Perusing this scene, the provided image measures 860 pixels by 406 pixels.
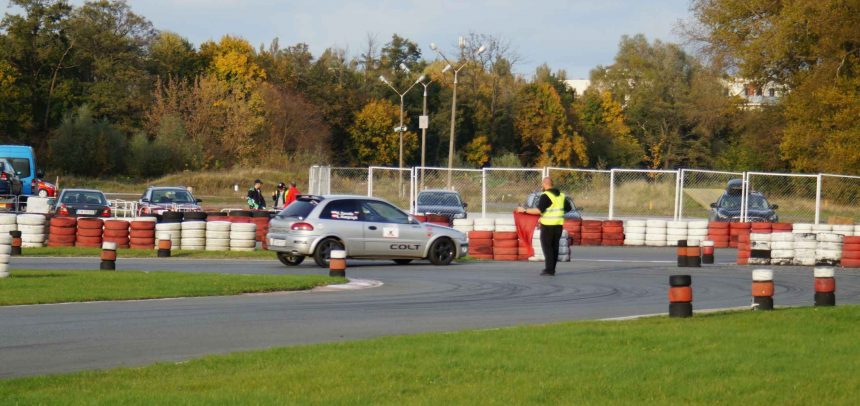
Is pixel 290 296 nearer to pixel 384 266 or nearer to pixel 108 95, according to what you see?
pixel 384 266

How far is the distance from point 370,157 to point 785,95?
140 ft

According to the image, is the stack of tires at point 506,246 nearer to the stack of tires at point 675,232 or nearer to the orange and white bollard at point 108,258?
the stack of tires at point 675,232

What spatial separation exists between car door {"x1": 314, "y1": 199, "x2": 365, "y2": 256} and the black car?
16.8m

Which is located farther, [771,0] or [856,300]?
[771,0]

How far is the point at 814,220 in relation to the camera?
126 ft

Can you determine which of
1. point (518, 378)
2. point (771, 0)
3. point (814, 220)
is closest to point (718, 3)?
point (771, 0)

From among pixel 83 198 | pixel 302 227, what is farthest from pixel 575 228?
pixel 83 198

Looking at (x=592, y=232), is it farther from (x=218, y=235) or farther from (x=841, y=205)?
(x=218, y=235)

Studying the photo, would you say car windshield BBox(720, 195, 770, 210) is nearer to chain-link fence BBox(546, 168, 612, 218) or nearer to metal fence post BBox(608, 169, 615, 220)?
metal fence post BBox(608, 169, 615, 220)

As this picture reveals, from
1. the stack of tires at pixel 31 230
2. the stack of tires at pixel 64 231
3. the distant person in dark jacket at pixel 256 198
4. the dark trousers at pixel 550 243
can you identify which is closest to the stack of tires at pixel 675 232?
the distant person in dark jacket at pixel 256 198

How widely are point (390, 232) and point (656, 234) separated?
1210 centimetres

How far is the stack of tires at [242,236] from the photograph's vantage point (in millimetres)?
27422

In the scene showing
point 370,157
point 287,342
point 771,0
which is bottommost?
point 287,342

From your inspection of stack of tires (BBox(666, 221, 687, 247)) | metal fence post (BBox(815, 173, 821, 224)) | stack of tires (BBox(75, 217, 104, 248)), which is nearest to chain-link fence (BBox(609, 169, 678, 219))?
metal fence post (BBox(815, 173, 821, 224))
